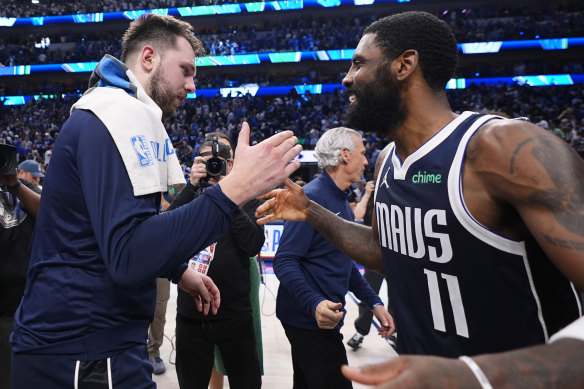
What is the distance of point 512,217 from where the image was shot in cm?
117

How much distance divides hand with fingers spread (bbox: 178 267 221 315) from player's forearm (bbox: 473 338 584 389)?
127 cm

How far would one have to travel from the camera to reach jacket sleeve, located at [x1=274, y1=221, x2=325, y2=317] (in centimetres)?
230

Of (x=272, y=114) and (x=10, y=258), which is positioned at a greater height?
(x=272, y=114)

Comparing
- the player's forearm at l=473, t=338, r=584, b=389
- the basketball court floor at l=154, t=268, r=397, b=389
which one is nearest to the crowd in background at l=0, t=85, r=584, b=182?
the basketball court floor at l=154, t=268, r=397, b=389

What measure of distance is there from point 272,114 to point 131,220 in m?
19.4

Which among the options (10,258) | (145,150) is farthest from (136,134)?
(10,258)

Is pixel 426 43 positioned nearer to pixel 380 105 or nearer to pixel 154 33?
pixel 380 105

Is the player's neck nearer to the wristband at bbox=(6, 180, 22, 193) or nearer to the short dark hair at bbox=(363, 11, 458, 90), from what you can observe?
the short dark hair at bbox=(363, 11, 458, 90)

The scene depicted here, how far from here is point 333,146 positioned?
106 inches

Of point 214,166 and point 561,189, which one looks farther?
point 214,166

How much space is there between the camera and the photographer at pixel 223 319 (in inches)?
99.4

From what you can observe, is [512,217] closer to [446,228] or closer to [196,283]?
[446,228]

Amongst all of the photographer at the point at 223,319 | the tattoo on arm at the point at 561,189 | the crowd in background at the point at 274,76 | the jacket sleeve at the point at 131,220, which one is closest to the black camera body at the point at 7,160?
the photographer at the point at 223,319

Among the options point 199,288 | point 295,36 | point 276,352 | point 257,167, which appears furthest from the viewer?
point 295,36
